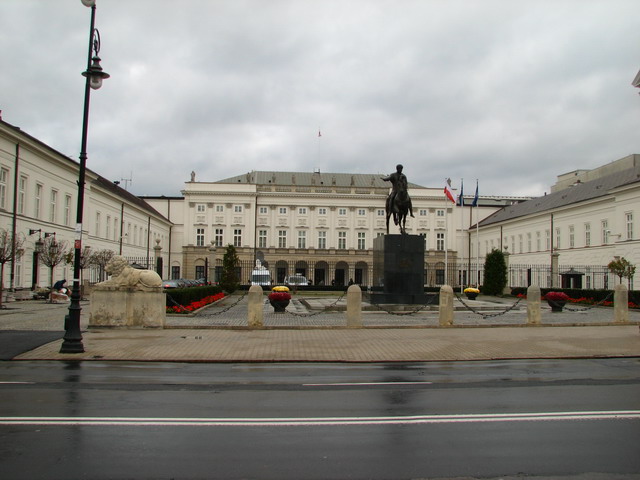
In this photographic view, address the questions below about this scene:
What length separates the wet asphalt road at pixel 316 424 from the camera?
5184mm

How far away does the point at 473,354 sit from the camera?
43.4 feet

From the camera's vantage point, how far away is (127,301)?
17.4 metres

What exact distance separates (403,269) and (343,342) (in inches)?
377

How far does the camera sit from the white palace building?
→ 193 feet

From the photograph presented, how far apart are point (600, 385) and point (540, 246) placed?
2576 inches

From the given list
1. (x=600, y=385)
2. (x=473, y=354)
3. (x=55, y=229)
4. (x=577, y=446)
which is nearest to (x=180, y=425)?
(x=577, y=446)

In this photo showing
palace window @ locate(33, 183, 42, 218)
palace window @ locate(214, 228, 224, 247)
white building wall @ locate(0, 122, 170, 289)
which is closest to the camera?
white building wall @ locate(0, 122, 170, 289)

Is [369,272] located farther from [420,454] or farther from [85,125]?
[420,454]

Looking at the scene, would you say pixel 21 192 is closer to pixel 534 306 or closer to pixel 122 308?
pixel 122 308

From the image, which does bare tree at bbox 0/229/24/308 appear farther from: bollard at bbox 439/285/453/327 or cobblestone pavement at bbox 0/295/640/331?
bollard at bbox 439/285/453/327

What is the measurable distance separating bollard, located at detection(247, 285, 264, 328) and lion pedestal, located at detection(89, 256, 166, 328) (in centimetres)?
271

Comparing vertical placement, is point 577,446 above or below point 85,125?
below

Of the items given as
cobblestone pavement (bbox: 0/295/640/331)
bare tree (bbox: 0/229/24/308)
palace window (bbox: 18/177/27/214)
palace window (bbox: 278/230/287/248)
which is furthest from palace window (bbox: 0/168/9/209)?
palace window (bbox: 278/230/287/248)

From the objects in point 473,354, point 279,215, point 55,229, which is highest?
point 279,215
